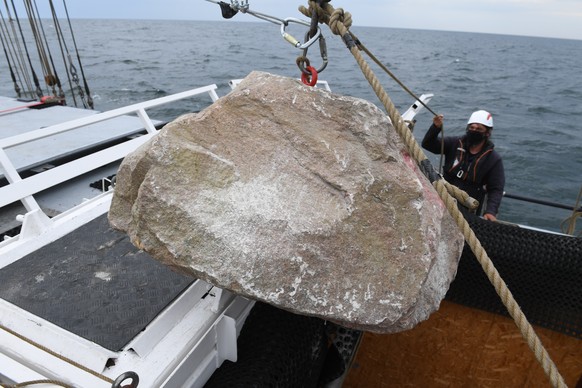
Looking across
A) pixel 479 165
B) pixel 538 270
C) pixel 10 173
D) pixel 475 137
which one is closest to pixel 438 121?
pixel 475 137

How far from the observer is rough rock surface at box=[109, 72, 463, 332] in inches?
57.5

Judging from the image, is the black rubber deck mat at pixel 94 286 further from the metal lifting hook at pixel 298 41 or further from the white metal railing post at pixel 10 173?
the metal lifting hook at pixel 298 41

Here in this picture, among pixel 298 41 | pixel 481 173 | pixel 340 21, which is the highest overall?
pixel 340 21

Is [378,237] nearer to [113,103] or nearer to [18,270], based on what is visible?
[18,270]

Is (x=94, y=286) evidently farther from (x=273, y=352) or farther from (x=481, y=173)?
(x=481, y=173)

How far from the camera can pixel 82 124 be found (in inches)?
119

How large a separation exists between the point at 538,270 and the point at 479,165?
1678 millimetres

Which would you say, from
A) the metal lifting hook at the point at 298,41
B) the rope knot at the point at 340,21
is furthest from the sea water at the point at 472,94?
the rope knot at the point at 340,21

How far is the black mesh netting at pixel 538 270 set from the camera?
96.7 inches

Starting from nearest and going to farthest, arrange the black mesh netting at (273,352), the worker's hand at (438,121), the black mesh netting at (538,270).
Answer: the black mesh netting at (273,352) → the black mesh netting at (538,270) → the worker's hand at (438,121)

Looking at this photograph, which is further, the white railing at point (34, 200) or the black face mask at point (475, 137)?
the black face mask at point (475, 137)

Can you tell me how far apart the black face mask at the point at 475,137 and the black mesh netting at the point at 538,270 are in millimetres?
1511

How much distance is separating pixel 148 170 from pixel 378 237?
0.88m

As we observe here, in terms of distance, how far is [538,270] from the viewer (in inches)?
98.3
